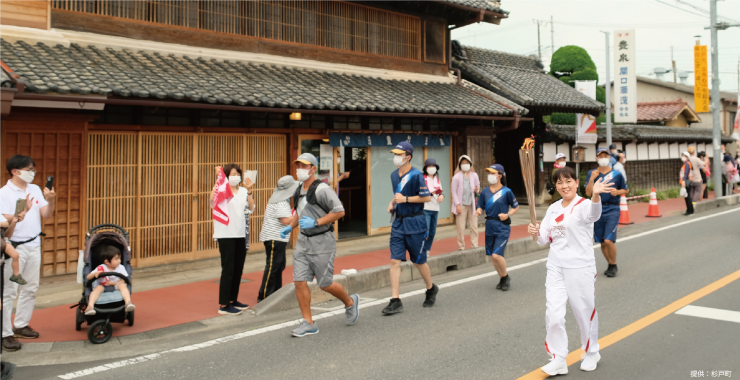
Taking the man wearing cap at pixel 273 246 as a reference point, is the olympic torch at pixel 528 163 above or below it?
above

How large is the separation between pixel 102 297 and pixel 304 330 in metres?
2.25

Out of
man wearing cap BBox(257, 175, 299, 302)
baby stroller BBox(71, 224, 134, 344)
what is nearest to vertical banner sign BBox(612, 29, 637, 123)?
man wearing cap BBox(257, 175, 299, 302)

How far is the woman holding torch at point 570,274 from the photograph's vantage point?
477 centimetres

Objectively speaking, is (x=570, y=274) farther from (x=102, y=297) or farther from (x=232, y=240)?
(x=102, y=297)

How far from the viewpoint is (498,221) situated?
8.27m

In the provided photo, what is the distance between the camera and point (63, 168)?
29.5 feet

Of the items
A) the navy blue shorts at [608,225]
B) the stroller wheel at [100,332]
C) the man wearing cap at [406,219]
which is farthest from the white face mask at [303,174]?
the navy blue shorts at [608,225]

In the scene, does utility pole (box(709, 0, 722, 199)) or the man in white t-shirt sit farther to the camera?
utility pole (box(709, 0, 722, 199))

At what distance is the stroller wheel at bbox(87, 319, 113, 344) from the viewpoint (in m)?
5.91

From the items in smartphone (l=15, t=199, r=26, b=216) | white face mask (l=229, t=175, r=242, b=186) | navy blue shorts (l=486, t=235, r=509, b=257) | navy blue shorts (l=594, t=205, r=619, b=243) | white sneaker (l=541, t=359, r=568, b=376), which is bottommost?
white sneaker (l=541, t=359, r=568, b=376)

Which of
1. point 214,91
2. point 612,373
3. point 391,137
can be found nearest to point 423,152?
point 391,137

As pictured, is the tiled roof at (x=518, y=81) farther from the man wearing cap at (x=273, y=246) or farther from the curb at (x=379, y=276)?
the man wearing cap at (x=273, y=246)

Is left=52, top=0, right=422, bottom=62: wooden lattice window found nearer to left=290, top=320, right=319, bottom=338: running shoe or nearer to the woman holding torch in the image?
left=290, top=320, right=319, bottom=338: running shoe

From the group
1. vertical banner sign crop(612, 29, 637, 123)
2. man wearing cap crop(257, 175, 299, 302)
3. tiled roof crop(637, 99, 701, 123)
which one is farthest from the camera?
tiled roof crop(637, 99, 701, 123)
